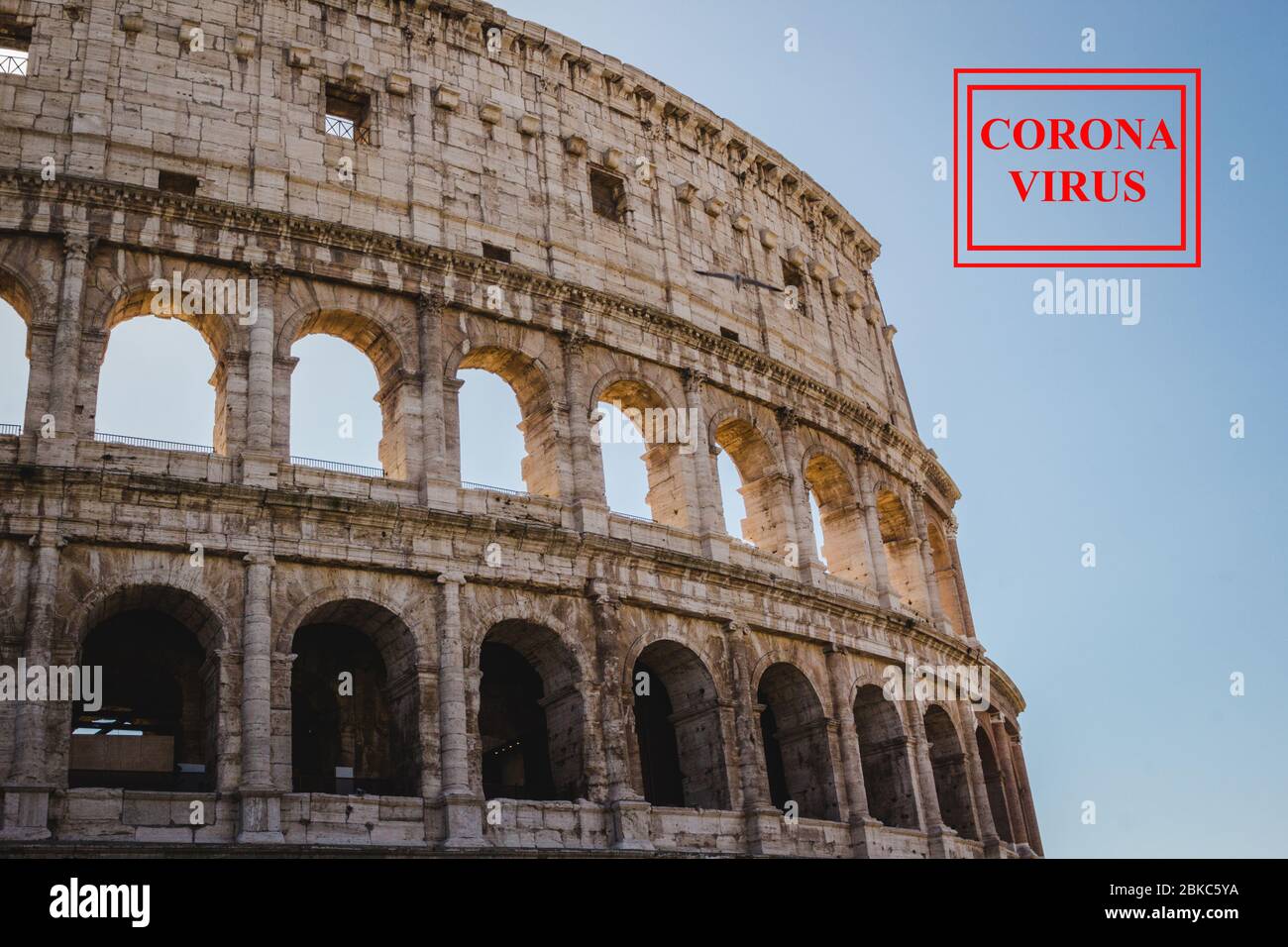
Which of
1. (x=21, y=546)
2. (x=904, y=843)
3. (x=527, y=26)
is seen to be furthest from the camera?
(x=527, y=26)

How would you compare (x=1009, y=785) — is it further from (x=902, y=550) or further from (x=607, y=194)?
(x=607, y=194)

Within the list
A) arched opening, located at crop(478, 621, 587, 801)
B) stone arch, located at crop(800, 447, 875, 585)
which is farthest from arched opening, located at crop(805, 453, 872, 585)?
arched opening, located at crop(478, 621, 587, 801)

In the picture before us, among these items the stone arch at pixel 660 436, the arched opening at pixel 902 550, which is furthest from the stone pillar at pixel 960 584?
the stone arch at pixel 660 436

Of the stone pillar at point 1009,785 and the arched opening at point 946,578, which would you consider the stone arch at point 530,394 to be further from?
the stone pillar at point 1009,785

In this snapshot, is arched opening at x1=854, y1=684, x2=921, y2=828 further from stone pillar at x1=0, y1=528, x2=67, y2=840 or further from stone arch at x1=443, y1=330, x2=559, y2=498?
stone pillar at x1=0, y1=528, x2=67, y2=840
